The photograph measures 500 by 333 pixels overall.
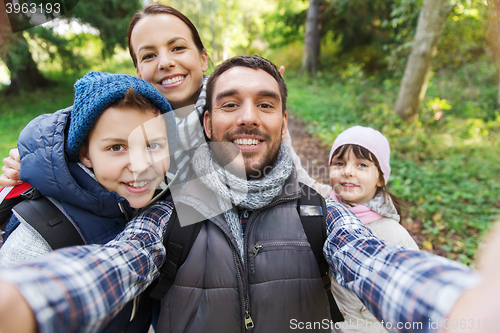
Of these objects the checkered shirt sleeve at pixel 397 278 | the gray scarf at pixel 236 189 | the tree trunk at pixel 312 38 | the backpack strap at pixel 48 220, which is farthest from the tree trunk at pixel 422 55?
the tree trunk at pixel 312 38

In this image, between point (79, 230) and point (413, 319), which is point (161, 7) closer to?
point (79, 230)

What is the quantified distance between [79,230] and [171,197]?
532 mm

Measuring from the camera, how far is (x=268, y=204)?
5.57 feet

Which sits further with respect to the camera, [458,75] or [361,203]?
[458,75]

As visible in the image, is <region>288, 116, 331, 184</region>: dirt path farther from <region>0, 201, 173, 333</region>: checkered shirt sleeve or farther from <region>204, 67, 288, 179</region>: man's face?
<region>0, 201, 173, 333</region>: checkered shirt sleeve

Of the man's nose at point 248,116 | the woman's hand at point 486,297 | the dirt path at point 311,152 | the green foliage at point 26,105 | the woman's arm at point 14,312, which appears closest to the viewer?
the woman's hand at point 486,297

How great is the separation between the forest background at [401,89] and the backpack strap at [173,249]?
1.28m

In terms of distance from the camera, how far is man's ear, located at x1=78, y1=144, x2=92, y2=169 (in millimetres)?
1521

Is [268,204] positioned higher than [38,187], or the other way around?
[38,187]

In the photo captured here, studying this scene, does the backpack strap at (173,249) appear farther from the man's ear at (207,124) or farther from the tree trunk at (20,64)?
the tree trunk at (20,64)

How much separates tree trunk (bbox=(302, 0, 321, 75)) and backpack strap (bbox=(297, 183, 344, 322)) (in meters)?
14.2

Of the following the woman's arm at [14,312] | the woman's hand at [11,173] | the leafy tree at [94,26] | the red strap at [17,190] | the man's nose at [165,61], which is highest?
the leafy tree at [94,26]

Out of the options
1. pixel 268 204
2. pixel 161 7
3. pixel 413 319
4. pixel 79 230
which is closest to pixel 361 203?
pixel 268 204

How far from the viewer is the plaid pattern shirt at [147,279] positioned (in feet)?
A: 2.82
